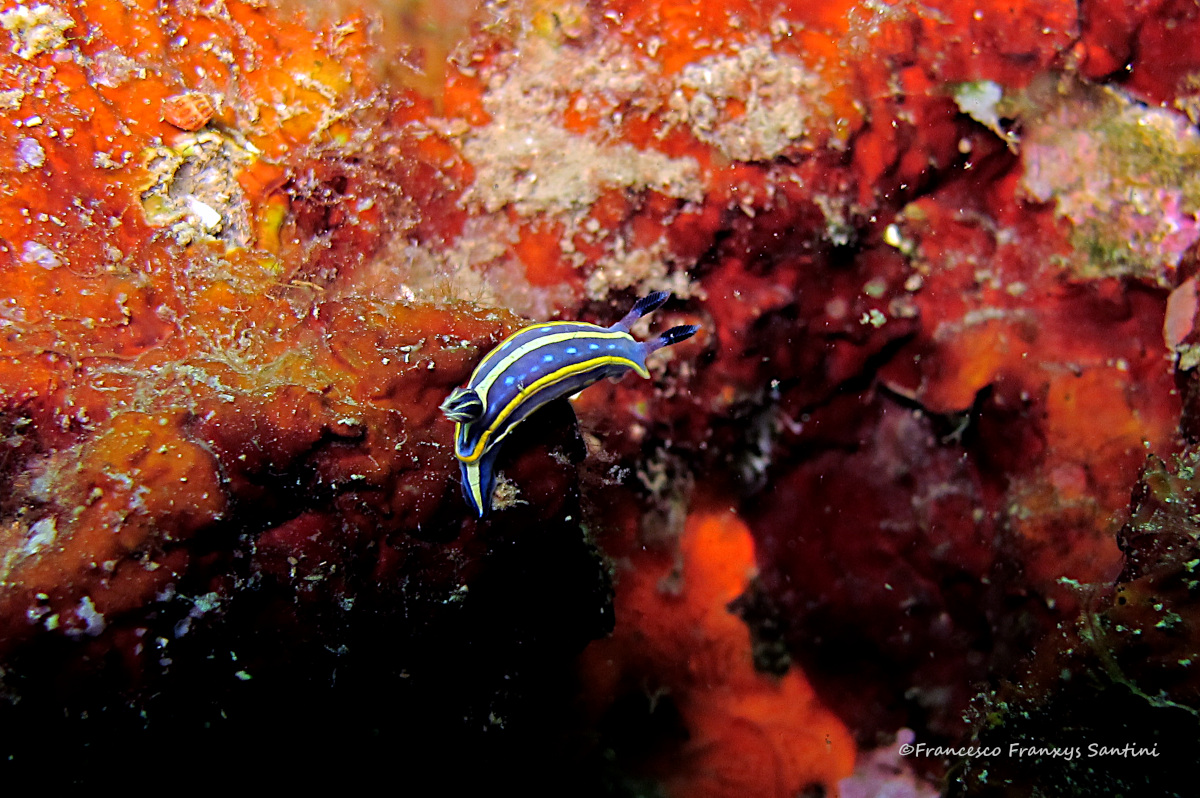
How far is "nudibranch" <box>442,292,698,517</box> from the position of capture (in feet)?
6.56

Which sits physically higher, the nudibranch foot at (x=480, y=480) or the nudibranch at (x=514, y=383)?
the nudibranch at (x=514, y=383)

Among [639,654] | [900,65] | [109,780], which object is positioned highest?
[900,65]

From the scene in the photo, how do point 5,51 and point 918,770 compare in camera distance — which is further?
point 918,770

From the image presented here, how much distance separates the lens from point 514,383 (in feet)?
6.63

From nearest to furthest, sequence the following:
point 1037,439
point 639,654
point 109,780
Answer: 1. point 109,780
2. point 1037,439
3. point 639,654

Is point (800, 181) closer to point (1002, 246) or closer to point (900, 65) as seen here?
point (900, 65)

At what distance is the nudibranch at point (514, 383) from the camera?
2000 mm

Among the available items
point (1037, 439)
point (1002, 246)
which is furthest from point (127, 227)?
point (1037, 439)

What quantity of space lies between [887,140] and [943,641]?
2.74 meters

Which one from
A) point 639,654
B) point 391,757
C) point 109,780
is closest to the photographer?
point 109,780

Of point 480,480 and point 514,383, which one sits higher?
point 514,383

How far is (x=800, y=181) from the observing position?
2.81 metres

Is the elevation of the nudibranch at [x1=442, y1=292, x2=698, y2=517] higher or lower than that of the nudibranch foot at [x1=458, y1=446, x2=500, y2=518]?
higher

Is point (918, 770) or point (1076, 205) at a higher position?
point (1076, 205)
